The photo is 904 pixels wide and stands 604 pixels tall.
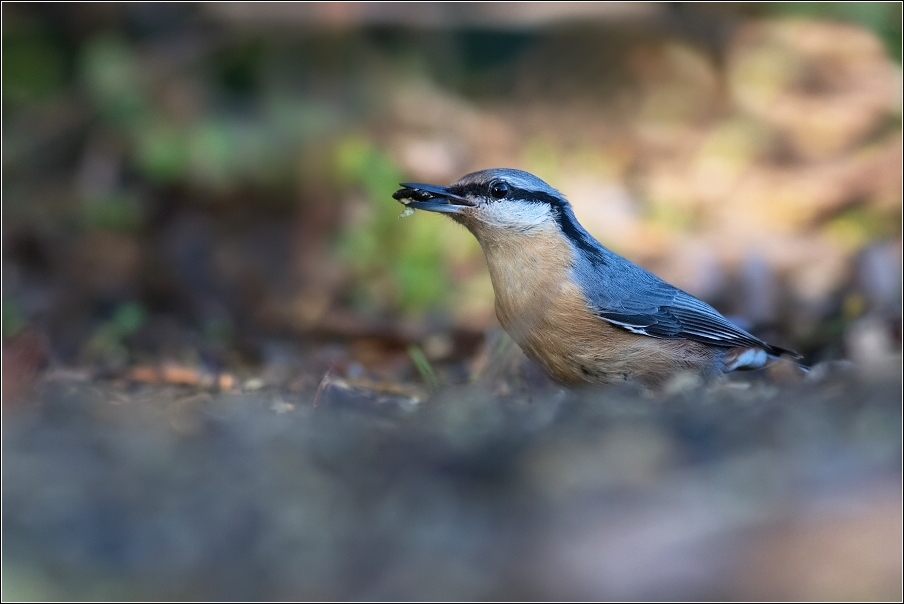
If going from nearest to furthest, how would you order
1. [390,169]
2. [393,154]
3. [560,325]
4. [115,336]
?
[560,325] → [115,336] → [390,169] → [393,154]

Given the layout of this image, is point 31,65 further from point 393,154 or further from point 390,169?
point 390,169

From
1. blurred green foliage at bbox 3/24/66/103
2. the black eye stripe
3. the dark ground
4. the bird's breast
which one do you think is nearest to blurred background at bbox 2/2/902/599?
blurred green foliage at bbox 3/24/66/103

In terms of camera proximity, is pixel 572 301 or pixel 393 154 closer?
pixel 572 301

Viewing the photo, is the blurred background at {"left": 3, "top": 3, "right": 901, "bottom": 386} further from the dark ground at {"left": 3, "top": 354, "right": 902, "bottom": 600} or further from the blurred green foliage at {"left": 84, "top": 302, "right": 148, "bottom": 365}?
the dark ground at {"left": 3, "top": 354, "right": 902, "bottom": 600}

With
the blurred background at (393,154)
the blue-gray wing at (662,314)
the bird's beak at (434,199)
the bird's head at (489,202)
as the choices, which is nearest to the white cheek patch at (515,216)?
the bird's head at (489,202)

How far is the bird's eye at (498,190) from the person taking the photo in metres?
5.36

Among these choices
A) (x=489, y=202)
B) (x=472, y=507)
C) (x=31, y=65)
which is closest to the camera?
(x=472, y=507)

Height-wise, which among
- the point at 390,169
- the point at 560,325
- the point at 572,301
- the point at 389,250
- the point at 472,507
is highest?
the point at 390,169

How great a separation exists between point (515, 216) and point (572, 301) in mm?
547

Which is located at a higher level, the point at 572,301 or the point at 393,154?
the point at 393,154

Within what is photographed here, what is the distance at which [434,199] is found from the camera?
17.6 feet

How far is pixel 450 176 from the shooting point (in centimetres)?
974

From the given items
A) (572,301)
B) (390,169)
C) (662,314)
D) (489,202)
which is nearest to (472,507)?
(572,301)

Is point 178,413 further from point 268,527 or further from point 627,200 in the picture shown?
point 627,200
